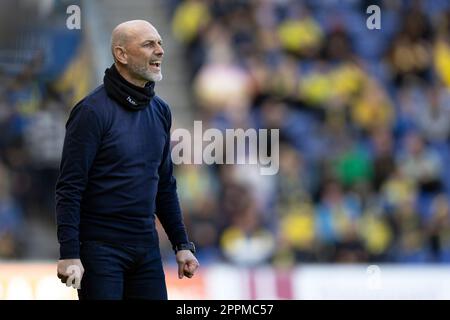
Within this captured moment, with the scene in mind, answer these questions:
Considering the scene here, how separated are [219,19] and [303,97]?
4.06ft

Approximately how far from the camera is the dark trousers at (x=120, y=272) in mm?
5395

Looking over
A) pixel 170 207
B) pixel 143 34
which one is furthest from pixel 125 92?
pixel 170 207

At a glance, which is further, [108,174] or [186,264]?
[186,264]

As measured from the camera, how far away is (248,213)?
1197 centimetres

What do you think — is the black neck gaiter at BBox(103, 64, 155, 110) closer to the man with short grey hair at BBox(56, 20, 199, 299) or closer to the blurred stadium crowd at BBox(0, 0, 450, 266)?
the man with short grey hair at BBox(56, 20, 199, 299)

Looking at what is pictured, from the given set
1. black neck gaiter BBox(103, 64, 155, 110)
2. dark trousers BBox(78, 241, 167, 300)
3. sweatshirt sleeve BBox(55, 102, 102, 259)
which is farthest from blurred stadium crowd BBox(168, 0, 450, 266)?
sweatshirt sleeve BBox(55, 102, 102, 259)

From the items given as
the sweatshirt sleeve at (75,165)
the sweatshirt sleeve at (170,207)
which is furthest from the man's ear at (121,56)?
the sweatshirt sleeve at (170,207)

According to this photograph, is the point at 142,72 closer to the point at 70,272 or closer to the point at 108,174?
the point at 108,174

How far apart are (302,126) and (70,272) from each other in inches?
313

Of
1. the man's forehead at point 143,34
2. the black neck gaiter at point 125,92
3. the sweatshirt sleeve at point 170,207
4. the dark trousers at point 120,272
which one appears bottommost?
the dark trousers at point 120,272

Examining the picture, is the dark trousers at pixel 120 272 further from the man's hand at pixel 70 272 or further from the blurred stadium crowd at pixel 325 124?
the blurred stadium crowd at pixel 325 124

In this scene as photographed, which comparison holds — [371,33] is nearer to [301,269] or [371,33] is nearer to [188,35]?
[188,35]

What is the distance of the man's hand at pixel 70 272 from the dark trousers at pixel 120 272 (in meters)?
0.18

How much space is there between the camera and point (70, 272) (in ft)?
17.0
